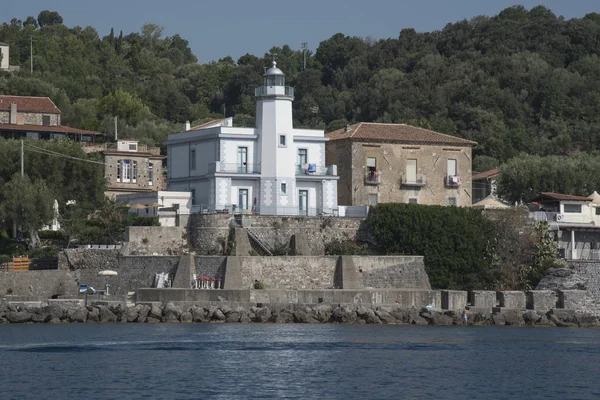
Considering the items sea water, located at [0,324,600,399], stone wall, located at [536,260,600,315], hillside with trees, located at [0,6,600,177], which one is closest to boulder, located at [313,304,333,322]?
sea water, located at [0,324,600,399]

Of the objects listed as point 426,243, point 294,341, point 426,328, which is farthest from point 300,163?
point 294,341

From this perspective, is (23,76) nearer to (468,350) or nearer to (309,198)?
(309,198)

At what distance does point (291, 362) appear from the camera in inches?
1561

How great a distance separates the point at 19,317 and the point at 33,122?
3153cm

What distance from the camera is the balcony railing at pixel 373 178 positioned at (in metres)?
64.0

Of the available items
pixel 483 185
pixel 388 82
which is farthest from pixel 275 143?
pixel 388 82

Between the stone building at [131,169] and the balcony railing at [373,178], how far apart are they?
51.4ft

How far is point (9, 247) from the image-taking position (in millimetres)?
→ 60344

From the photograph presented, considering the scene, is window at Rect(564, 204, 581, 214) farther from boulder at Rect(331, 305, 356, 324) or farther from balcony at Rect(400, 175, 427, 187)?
boulder at Rect(331, 305, 356, 324)

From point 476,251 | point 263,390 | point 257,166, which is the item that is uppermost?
point 257,166

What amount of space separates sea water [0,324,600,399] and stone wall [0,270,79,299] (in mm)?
5219

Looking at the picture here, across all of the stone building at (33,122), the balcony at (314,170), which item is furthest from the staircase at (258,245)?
the stone building at (33,122)

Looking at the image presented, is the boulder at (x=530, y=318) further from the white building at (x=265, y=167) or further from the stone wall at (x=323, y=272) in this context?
the white building at (x=265, y=167)

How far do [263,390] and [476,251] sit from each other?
25127 mm
